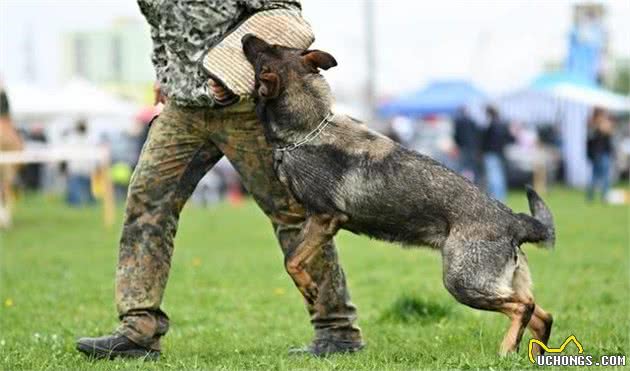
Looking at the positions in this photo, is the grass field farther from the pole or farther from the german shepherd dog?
the pole

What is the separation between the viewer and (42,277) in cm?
1041

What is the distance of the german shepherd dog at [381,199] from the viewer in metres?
5.15

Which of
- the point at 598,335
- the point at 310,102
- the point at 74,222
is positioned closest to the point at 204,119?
the point at 310,102

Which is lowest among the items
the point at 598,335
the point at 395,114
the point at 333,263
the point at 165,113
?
the point at 395,114

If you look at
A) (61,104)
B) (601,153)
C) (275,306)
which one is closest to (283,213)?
(275,306)

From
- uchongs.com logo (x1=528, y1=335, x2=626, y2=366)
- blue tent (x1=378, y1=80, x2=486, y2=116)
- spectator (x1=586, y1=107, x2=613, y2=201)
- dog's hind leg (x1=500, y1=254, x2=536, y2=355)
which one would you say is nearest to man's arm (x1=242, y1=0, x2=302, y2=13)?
dog's hind leg (x1=500, y1=254, x2=536, y2=355)

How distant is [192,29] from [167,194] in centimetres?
92

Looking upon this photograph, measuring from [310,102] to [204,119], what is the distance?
0.69 meters

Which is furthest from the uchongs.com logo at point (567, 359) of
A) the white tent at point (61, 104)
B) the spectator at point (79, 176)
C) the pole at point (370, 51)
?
the pole at point (370, 51)

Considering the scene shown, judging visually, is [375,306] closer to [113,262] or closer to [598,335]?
[598,335]

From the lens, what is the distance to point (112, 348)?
18.8 feet

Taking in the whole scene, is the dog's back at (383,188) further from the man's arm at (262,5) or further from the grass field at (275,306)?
the man's arm at (262,5)

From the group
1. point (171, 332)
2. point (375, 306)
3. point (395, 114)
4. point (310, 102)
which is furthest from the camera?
point (395, 114)

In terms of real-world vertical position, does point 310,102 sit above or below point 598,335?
above
